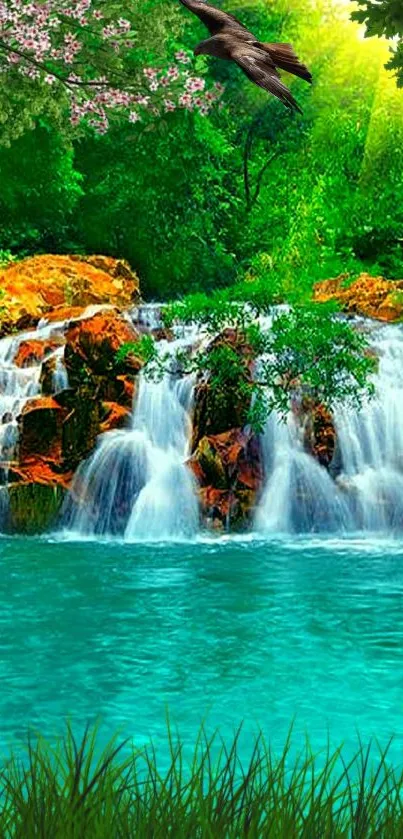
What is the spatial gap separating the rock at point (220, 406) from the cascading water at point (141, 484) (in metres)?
0.20

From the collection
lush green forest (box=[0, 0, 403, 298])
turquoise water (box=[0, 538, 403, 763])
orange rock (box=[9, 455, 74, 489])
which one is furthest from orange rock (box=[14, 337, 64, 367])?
lush green forest (box=[0, 0, 403, 298])

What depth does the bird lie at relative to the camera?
2857mm

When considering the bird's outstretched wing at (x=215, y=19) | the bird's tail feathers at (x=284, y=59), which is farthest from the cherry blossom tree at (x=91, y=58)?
the bird's tail feathers at (x=284, y=59)

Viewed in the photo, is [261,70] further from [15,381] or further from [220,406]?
[15,381]

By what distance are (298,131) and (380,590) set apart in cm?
2426

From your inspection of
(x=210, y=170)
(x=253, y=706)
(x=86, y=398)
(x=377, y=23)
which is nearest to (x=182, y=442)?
(x=86, y=398)

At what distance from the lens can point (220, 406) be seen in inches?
637

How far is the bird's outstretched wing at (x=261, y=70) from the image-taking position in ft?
9.16

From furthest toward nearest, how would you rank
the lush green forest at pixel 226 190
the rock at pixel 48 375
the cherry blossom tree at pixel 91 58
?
1. the lush green forest at pixel 226 190
2. the rock at pixel 48 375
3. the cherry blossom tree at pixel 91 58

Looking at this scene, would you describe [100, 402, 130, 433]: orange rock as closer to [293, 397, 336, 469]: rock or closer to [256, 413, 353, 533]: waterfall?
[256, 413, 353, 533]: waterfall

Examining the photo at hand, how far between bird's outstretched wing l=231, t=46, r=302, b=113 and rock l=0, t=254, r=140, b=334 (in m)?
16.5

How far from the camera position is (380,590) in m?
10.8

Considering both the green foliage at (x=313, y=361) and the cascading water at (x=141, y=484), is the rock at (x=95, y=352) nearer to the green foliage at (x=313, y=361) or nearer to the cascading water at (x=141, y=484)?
the cascading water at (x=141, y=484)

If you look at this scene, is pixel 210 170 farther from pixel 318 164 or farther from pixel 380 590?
pixel 380 590
